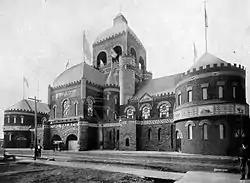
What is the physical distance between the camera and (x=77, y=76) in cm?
4206

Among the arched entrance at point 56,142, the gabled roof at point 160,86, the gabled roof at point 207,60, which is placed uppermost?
the gabled roof at point 207,60

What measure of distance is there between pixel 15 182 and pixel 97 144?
2755 cm

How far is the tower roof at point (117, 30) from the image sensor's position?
48069 mm

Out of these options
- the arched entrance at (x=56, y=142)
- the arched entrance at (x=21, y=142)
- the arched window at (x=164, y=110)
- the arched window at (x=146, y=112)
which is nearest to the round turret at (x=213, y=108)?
the arched window at (x=164, y=110)

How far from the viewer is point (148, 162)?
21406 mm

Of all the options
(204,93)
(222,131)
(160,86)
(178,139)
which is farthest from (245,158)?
(160,86)

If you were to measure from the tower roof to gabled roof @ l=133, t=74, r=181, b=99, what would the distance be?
12.2m

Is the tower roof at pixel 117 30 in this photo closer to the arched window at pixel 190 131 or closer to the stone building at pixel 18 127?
the stone building at pixel 18 127

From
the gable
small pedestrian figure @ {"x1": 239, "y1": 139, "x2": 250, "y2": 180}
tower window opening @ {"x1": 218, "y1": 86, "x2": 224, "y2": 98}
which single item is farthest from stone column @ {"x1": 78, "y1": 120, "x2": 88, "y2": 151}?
small pedestrian figure @ {"x1": 239, "y1": 139, "x2": 250, "y2": 180}

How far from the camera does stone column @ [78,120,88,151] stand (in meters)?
37.0

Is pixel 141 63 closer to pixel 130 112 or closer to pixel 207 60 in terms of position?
pixel 130 112

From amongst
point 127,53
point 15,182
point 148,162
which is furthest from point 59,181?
point 127,53

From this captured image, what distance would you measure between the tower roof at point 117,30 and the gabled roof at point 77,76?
8.48 metres

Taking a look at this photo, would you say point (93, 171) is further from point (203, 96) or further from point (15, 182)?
point (203, 96)
